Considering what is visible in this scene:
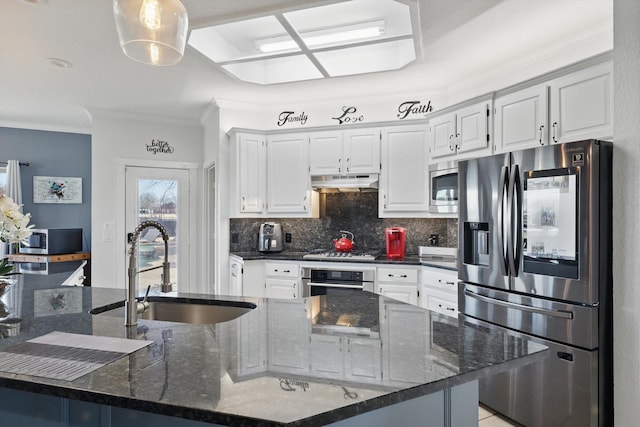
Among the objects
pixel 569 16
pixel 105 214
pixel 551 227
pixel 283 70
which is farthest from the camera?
pixel 105 214

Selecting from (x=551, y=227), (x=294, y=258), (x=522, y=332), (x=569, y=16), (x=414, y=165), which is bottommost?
(x=522, y=332)

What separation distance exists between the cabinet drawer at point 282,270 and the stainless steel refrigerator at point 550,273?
1.73m

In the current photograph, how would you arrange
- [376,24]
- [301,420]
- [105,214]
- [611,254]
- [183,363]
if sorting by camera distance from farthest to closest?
[105,214]
[376,24]
[611,254]
[183,363]
[301,420]

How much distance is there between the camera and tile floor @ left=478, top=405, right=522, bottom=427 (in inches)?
97.9

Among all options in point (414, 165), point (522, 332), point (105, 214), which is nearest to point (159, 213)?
point (105, 214)

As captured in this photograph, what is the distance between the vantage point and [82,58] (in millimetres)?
3307

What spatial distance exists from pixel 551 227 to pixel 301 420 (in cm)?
204

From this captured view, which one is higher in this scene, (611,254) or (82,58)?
(82,58)

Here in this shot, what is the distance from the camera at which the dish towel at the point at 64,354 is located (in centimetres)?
101

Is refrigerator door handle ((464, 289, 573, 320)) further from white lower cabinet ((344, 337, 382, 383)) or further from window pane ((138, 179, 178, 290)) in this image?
window pane ((138, 179, 178, 290))

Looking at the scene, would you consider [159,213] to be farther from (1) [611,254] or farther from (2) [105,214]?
(1) [611,254]

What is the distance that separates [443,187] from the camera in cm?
360

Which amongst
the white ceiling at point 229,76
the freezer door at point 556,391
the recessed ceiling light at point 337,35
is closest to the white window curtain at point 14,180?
the white ceiling at point 229,76

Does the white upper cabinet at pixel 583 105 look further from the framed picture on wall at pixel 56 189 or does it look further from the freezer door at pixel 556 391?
the framed picture on wall at pixel 56 189
